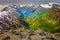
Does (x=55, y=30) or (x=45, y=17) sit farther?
(x=45, y=17)

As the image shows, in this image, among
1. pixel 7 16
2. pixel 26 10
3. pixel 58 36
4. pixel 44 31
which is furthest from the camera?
pixel 26 10

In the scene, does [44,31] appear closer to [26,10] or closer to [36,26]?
[36,26]

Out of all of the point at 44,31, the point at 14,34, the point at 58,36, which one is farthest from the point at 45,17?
the point at 14,34

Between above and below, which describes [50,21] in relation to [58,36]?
above

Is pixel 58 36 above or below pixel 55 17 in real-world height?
below

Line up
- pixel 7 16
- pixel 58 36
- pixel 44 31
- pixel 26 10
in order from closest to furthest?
pixel 58 36
pixel 44 31
pixel 7 16
pixel 26 10

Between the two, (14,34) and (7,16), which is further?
(7,16)

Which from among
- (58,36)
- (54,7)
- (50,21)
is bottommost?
(58,36)

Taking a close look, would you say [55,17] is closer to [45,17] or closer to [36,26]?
[45,17]

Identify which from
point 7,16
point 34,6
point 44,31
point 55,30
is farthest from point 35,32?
point 34,6
